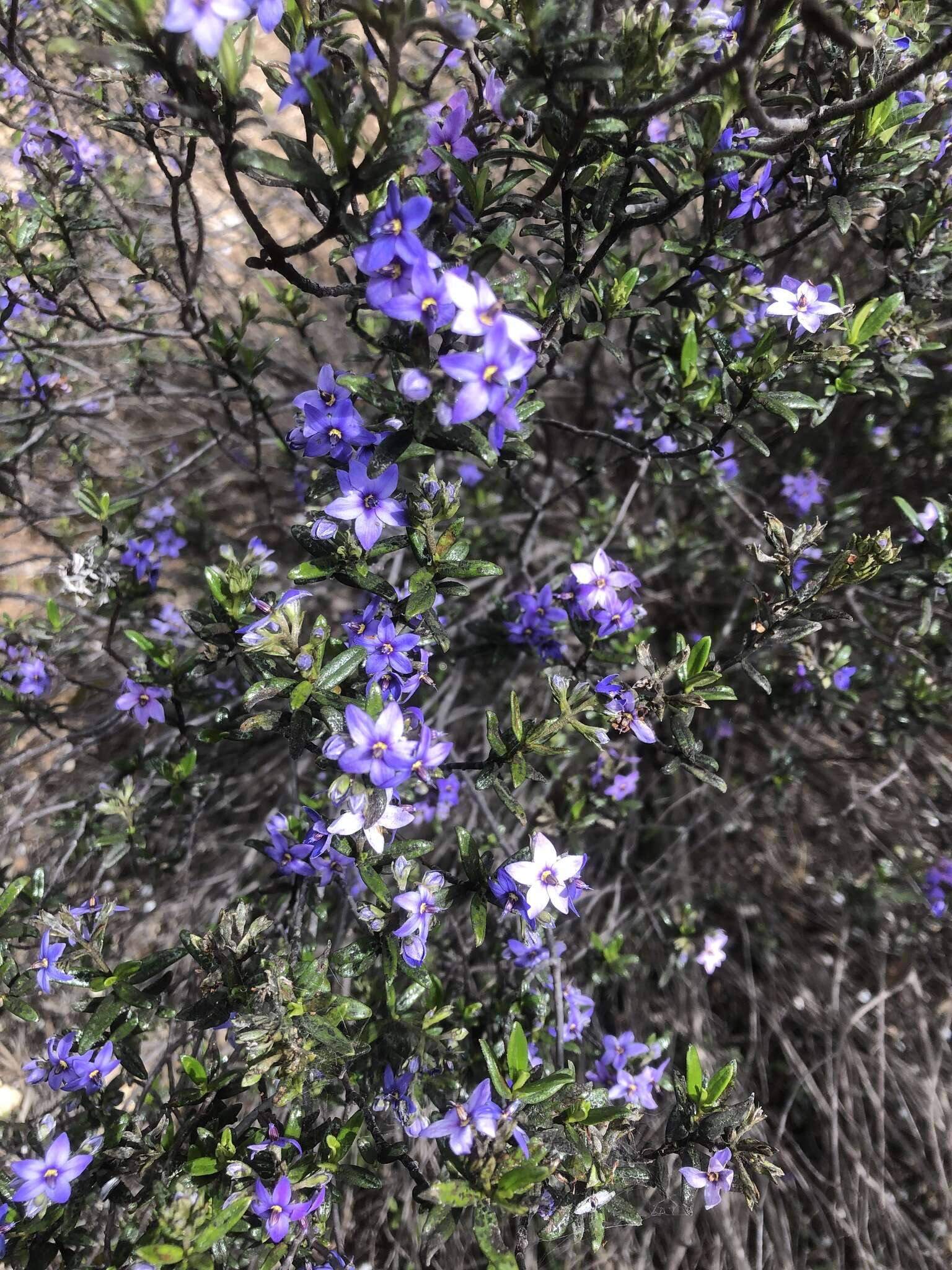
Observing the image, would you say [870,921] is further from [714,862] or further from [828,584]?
[828,584]

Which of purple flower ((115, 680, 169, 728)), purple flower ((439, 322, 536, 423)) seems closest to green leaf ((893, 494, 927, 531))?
purple flower ((439, 322, 536, 423))

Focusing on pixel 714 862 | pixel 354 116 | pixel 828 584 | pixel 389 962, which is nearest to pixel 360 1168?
pixel 389 962

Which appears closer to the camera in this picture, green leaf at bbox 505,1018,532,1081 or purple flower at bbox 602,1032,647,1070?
green leaf at bbox 505,1018,532,1081

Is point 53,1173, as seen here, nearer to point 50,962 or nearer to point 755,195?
point 50,962

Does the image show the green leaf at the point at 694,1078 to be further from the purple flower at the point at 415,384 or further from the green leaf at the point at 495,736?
the purple flower at the point at 415,384

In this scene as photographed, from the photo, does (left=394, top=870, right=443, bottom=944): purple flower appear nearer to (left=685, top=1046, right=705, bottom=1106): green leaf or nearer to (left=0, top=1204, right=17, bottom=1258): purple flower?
(left=685, top=1046, right=705, bottom=1106): green leaf

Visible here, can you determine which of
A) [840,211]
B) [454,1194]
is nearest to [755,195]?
[840,211]

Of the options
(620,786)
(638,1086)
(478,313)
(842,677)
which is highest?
(478,313)
